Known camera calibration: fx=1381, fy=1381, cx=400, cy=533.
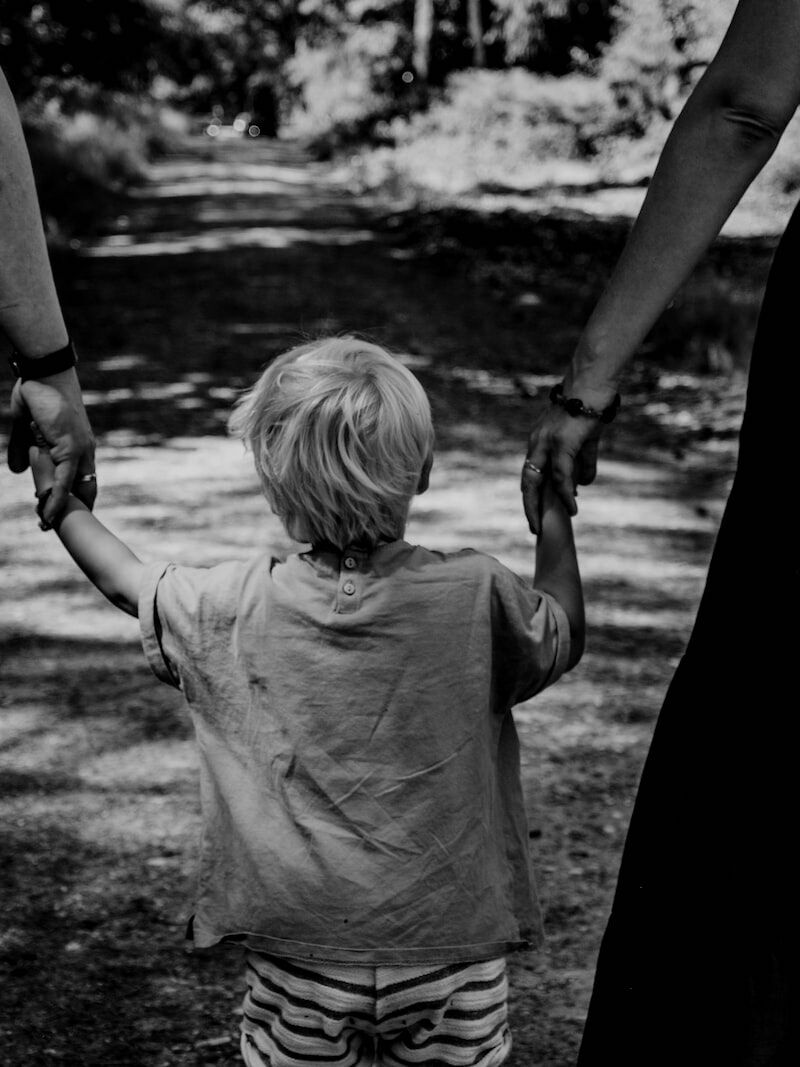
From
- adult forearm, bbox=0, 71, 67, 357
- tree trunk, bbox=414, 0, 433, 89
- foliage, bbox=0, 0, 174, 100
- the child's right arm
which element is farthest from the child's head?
tree trunk, bbox=414, 0, 433, 89

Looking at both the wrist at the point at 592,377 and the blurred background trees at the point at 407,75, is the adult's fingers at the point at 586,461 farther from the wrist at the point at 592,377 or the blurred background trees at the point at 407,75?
the blurred background trees at the point at 407,75

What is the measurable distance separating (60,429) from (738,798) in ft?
4.37

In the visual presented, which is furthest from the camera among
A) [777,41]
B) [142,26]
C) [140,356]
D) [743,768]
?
[142,26]

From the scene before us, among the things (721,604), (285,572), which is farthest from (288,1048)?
(721,604)

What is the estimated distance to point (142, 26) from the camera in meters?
17.5

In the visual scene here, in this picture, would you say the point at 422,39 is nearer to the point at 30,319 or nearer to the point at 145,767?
the point at 145,767

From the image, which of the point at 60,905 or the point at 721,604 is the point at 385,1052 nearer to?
the point at 721,604

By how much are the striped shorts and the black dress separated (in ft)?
0.83

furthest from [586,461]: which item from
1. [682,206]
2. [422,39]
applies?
[422,39]

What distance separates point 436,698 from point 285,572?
0.88 ft

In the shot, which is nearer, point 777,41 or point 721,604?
point 721,604

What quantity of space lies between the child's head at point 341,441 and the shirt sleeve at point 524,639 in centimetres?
18

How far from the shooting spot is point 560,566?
6.76 feet

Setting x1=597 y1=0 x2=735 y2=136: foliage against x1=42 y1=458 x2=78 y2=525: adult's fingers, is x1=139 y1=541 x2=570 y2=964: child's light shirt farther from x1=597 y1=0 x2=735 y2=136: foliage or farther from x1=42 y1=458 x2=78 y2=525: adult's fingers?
x1=597 y1=0 x2=735 y2=136: foliage
